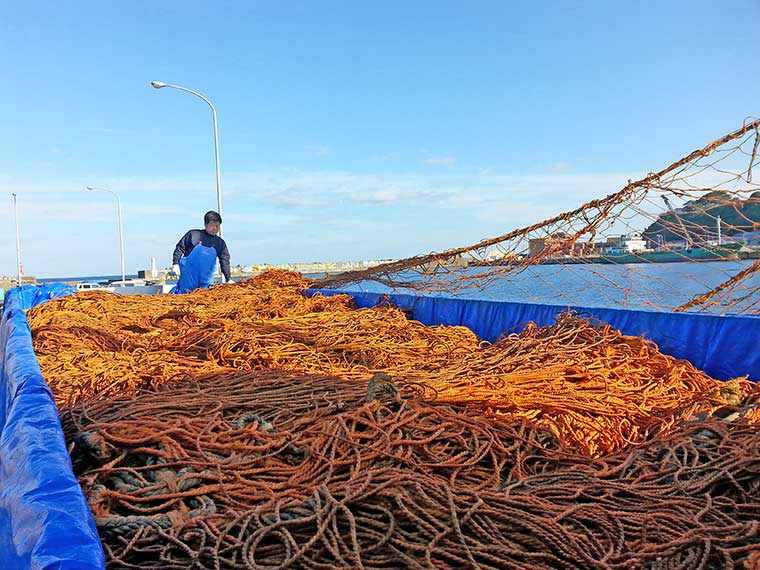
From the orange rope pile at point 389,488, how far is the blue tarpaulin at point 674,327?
1.36 meters

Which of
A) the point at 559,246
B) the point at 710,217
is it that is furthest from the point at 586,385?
the point at 710,217

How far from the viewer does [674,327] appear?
4746mm

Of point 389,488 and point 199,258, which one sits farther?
point 199,258

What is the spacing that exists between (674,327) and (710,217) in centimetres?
128

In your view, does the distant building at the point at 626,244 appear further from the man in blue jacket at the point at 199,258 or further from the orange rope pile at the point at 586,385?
the man in blue jacket at the point at 199,258

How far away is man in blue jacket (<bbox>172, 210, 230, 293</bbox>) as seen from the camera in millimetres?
10844

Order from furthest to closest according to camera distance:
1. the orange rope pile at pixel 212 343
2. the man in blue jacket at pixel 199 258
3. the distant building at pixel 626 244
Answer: the man in blue jacket at pixel 199 258 → the distant building at pixel 626 244 → the orange rope pile at pixel 212 343

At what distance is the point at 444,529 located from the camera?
6.29 feet

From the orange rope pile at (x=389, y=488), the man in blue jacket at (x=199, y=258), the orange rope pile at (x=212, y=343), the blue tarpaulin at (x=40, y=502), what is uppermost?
the man in blue jacket at (x=199, y=258)

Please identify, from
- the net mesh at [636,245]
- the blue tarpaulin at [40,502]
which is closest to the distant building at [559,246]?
the net mesh at [636,245]

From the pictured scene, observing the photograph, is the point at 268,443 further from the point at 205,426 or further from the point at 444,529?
the point at 444,529

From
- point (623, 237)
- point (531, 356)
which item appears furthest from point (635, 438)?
point (623, 237)

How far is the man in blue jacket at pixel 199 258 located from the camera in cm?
1084

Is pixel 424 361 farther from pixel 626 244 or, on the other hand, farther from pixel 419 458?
pixel 626 244
